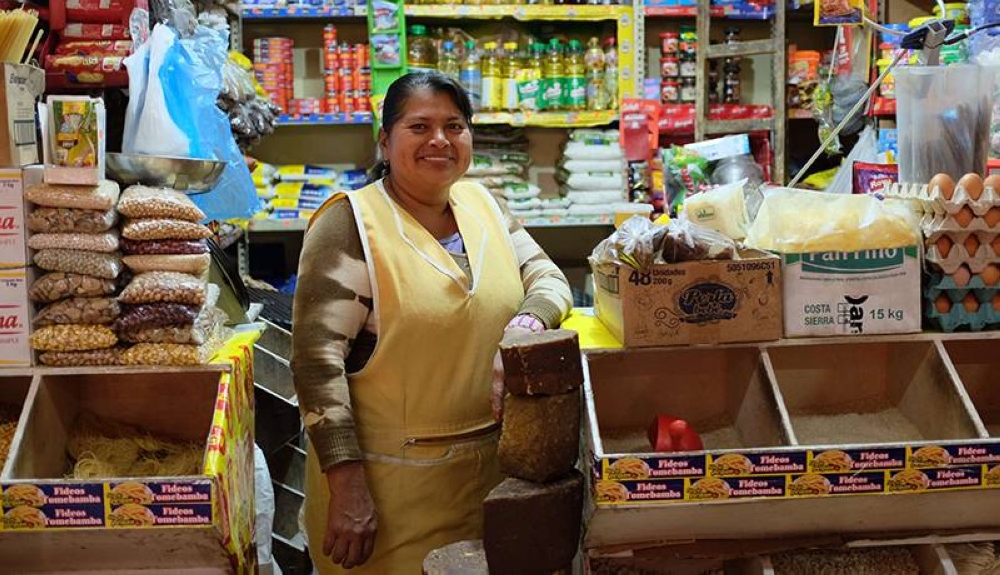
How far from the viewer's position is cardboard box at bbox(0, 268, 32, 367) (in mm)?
2006

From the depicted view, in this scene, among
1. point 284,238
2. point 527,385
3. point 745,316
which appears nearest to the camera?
point 527,385

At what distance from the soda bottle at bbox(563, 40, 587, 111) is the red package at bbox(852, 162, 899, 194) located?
209cm

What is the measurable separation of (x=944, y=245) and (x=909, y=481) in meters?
0.50

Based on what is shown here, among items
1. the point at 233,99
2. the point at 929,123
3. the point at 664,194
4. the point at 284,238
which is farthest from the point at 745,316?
the point at 284,238

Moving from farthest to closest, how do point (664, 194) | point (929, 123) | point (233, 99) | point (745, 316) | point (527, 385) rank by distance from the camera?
point (664, 194), point (233, 99), point (929, 123), point (745, 316), point (527, 385)

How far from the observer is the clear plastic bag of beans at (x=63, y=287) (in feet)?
6.63

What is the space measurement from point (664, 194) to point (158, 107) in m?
2.75

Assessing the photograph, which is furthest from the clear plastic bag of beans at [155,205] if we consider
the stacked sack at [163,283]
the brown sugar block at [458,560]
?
the brown sugar block at [458,560]

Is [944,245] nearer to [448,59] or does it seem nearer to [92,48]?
[92,48]

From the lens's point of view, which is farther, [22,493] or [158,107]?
[158,107]

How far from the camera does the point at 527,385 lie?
177cm

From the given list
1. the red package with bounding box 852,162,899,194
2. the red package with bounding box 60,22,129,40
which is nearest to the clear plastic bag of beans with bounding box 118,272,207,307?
the red package with bounding box 60,22,129,40

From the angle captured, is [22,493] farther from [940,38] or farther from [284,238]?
[284,238]

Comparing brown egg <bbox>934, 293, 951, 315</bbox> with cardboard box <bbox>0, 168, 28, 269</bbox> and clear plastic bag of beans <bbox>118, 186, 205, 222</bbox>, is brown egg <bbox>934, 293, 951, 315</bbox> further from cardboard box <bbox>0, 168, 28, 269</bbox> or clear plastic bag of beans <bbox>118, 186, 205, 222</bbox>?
cardboard box <bbox>0, 168, 28, 269</bbox>
